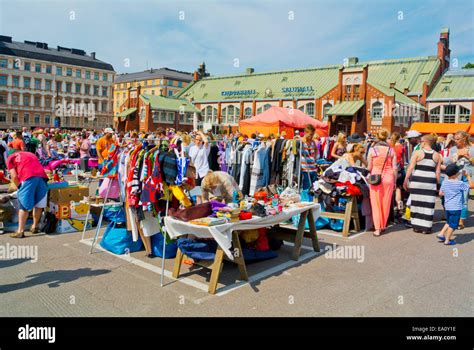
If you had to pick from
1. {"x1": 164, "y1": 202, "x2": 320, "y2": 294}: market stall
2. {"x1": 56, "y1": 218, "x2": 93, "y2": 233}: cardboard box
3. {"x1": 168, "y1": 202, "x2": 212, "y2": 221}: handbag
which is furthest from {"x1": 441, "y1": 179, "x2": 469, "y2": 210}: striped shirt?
{"x1": 56, "y1": 218, "x2": 93, "y2": 233}: cardboard box

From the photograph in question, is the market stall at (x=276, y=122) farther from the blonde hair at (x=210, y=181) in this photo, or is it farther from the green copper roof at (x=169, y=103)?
the green copper roof at (x=169, y=103)

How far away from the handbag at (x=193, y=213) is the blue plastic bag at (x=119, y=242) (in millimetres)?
1327

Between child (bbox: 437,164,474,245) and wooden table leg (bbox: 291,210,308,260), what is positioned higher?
child (bbox: 437,164,474,245)

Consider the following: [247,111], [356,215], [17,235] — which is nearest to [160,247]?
[17,235]

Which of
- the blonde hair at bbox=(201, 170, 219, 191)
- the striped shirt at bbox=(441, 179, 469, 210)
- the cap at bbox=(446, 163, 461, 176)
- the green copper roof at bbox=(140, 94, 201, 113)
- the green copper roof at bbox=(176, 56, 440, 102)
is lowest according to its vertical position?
the striped shirt at bbox=(441, 179, 469, 210)

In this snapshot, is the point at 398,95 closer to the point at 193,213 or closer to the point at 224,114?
the point at 224,114

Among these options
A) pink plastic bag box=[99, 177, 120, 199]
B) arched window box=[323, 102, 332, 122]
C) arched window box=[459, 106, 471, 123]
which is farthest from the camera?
arched window box=[323, 102, 332, 122]

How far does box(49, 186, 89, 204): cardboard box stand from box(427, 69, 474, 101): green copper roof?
145ft

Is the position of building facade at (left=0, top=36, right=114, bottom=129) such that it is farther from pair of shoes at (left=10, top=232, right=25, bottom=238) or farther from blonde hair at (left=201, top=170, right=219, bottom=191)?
blonde hair at (left=201, top=170, right=219, bottom=191)

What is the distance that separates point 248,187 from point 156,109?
45511mm

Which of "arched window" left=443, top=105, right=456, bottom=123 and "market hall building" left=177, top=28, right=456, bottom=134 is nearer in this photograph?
"market hall building" left=177, top=28, right=456, bottom=134

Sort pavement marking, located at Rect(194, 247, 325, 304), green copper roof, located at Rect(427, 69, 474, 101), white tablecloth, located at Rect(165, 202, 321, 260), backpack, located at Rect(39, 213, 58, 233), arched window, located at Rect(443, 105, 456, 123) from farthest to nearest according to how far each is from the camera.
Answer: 1. arched window, located at Rect(443, 105, 456, 123)
2. green copper roof, located at Rect(427, 69, 474, 101)
3. backpack, located at Rect(39, 213, 58, 233)
4. pavement marking, located at Rect(194, 247, 325, 304)
5. white tablecloth, located at Rect(165, 202, 321, 260)

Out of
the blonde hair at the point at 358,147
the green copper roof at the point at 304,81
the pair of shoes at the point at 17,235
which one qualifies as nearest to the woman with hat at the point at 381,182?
the blonde hair at the point at 358,147

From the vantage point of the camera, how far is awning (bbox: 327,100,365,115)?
41.3 m
